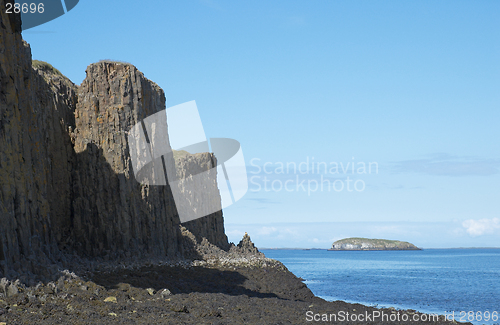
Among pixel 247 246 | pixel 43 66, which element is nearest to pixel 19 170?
pixel 43 66

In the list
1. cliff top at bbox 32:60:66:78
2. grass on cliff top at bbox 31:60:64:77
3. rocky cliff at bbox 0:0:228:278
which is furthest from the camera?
→ grass on cliff top at bbox 31:60:64:77

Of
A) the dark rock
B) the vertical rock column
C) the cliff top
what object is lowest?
the dark rock

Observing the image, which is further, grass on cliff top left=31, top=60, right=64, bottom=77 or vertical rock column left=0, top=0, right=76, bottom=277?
grass on cliff top left=31, top=60, right=64, bottom=77

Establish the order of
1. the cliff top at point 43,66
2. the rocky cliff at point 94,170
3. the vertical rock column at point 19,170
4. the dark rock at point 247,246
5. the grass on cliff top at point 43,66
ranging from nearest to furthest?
the vertical rock column at point 19,170 → the rocky cliff at point 94,170 → the cliff top at point 43,66 → the grass on cliff top at point 43,66 → the dark rock at point 247,246

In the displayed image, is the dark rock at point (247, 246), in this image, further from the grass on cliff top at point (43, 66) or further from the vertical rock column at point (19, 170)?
the vertical rock column at point (19, 170)

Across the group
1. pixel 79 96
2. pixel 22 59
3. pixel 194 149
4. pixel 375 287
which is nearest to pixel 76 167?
pixel 79 96

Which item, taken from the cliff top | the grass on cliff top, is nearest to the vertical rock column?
the cliff top

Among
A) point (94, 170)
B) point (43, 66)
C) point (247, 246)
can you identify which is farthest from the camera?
point (247, 246)

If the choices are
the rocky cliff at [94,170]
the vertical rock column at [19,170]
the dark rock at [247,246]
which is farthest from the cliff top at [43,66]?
the dark rock at [247,246]

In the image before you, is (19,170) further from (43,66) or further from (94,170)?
(43,66)

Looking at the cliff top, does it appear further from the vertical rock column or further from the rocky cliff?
the vertical rock column

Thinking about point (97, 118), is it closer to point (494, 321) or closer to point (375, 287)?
point (494, 321)

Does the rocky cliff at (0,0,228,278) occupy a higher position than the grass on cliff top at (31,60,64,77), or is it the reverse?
the grass on cliff top at (31,60,64,77)

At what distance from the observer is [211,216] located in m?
70.6
